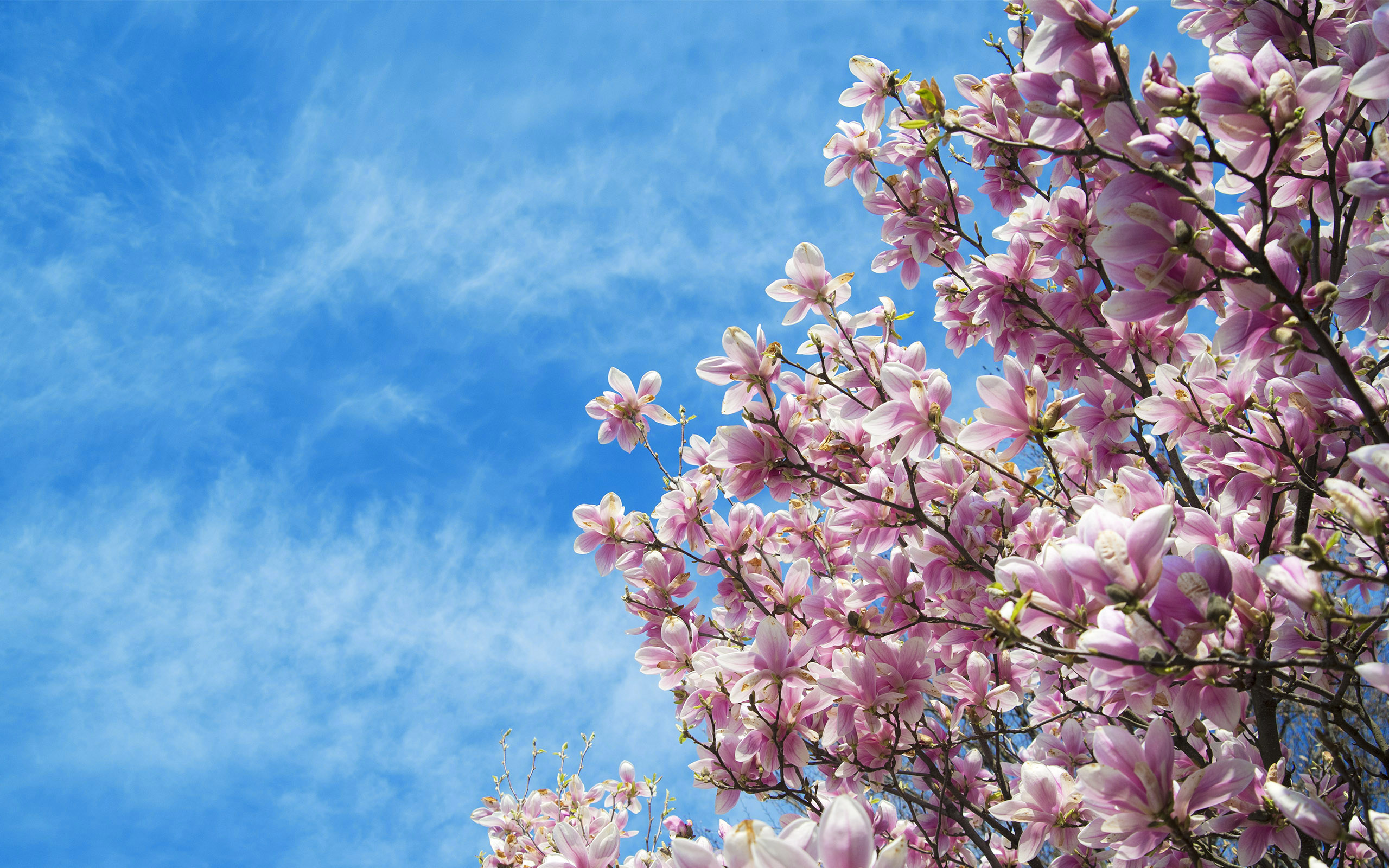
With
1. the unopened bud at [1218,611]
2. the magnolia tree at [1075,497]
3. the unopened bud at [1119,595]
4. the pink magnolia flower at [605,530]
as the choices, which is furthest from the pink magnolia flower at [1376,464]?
the pink magnolia flower at [605,530]

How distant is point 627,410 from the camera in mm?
3543

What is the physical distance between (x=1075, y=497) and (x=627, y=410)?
6.26 feet

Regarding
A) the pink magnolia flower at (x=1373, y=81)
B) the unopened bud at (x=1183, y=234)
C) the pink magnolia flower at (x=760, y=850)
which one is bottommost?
the pink magnolia flower at (x=760, y=850)

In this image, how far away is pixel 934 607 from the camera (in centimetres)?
292

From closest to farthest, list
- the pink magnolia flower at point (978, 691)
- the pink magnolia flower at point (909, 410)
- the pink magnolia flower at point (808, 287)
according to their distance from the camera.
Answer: the pink magnolia flower at point (909, 410) < the pink magnolia flower at point (978, 691) < the pink magnolia flower at point (808, 287)

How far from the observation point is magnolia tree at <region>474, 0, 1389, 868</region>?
1475mm

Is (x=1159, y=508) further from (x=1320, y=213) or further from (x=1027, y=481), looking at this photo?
(x=1027, y=481)

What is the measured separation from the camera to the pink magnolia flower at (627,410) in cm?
351

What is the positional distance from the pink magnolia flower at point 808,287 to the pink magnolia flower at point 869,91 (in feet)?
2.73

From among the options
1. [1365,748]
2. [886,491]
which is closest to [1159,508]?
[1365,748]

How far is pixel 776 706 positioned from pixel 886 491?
0.86m

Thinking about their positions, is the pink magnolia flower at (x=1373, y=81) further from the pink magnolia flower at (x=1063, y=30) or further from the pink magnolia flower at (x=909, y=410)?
the pink magnolia flower at (x=909, y=410)

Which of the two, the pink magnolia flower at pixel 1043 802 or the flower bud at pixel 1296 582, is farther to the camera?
the pink magnolia flower at pixel 1043 802

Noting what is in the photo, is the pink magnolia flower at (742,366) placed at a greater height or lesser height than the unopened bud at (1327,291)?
greater
